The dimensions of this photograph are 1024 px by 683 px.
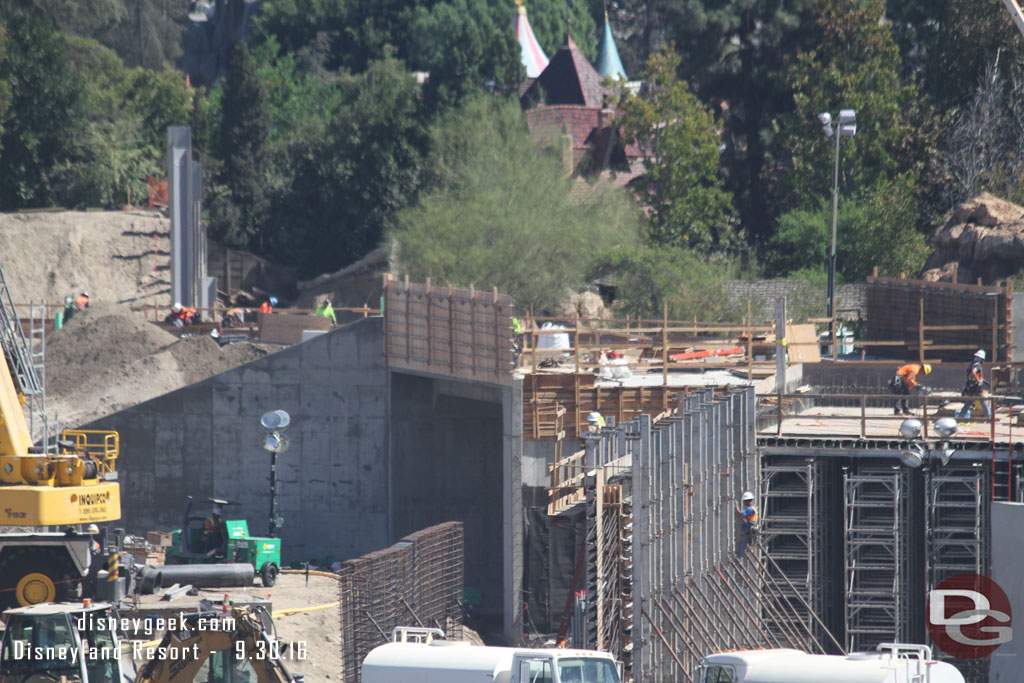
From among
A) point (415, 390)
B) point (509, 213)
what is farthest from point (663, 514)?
point (509, 213)

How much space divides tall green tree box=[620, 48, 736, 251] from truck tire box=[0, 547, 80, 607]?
120 feet

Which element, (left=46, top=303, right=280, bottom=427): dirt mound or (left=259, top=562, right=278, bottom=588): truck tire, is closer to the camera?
(left=259, top=562, right=278, bottom=588): truck tire

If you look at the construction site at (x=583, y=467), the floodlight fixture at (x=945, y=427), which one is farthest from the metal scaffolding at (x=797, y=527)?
the floodlight fixture at (x=945, y=427)

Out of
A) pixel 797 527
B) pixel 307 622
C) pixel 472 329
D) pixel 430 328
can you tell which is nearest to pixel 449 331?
pixel 430 328

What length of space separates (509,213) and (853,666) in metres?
37.6

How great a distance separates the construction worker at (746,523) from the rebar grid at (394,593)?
18.0 ft

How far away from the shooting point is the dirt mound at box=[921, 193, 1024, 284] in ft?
148

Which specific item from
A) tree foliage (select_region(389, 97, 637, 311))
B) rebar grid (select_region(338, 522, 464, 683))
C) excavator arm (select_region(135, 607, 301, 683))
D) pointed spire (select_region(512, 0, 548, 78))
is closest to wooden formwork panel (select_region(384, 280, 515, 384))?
rebar grid (select_region(338, 522, 464, 683))

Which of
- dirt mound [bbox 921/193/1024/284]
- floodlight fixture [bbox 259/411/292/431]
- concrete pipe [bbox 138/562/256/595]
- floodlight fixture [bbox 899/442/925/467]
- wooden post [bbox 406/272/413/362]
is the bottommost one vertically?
concrete pipe [bbox 138/562/256/595]

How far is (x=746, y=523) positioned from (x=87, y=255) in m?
40.1

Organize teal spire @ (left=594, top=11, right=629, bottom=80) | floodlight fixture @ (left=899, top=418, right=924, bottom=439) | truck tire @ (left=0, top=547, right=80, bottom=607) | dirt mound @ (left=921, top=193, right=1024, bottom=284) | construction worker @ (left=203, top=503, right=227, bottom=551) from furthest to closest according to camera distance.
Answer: teal spire @ (left=594, top=11, right=629, bottom=80) < dirt mound @ (left=921, top=193, right=1024, bottom=284) < construction worker @ (left=203, top=503, right=227, bottom=551) < floodlight fixture @ (left=899, top=418, right=924, bottom=439) < truck tire @ (left=0, top=547, right=80, bottom=607)

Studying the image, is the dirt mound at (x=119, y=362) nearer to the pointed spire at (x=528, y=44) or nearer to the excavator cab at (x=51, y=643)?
the excavator cab at (x=51, y=643)

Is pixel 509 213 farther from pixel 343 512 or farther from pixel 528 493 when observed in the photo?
pixel 528 493

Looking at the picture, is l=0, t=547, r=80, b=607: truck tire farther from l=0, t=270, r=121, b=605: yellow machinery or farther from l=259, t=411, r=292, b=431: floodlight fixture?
l=259, t=411, r=292, b=431: floodlight fixture
